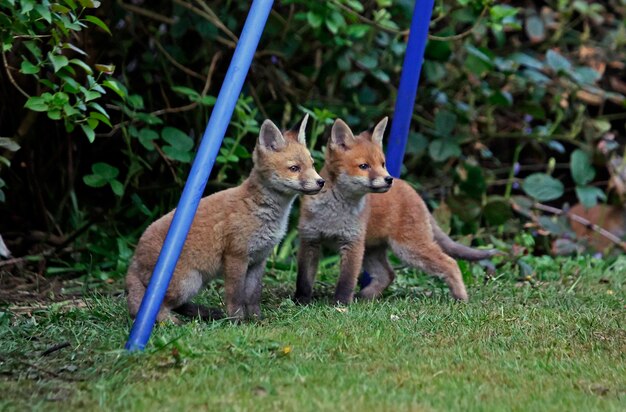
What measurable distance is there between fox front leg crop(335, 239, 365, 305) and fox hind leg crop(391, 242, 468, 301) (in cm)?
36

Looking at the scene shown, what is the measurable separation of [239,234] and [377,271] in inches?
57.9

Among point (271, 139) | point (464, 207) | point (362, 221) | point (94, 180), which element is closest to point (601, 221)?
point (464, 207)

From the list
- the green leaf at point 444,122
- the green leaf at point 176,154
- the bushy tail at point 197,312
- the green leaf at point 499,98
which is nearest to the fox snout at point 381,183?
the bushy tail at point 197,312

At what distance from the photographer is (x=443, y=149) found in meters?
8.88

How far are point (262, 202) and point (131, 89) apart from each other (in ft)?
9.47

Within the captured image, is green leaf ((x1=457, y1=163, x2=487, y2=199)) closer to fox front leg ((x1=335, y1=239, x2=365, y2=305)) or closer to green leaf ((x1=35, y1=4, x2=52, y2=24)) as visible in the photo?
fox front leg ((x1=335, y1=239, x2=365, y2=305))

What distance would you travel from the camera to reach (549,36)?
10.2 metres

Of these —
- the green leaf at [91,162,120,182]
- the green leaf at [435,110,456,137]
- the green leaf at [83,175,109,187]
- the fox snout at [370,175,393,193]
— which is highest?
the fox snout at [370,175,393,193]

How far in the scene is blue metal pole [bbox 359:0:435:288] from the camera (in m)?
6.61

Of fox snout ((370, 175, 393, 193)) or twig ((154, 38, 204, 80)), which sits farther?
twig ((154, 38, 204, 80))

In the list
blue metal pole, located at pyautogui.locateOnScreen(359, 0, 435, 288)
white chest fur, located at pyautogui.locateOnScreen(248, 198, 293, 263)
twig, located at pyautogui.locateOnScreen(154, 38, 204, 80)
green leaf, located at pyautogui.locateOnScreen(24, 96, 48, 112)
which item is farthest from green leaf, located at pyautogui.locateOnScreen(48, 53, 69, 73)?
twig, located at pyautogui.locateOnScreen(154, 38, 204, 80)

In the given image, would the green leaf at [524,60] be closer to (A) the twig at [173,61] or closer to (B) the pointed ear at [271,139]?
(A) the twig at [173,61]

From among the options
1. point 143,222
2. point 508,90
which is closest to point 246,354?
point 143,222

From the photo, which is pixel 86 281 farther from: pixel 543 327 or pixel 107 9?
pixel 543 327
